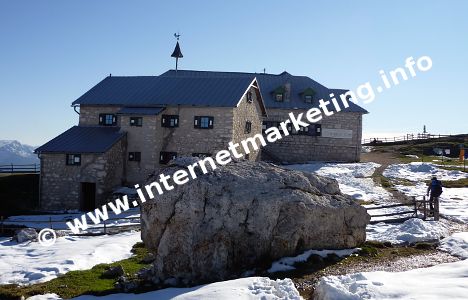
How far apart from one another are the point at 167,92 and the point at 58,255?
20082 millimetres

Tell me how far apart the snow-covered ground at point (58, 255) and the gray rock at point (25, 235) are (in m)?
0.31

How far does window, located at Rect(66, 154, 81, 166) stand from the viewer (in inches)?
1279

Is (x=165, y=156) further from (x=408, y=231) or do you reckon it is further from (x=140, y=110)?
(x=408, y=231)

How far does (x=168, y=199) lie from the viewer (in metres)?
14.8

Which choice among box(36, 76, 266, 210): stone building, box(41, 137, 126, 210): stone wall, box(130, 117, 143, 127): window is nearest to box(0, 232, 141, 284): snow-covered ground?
box(41, 137, 126, 210): stone wall

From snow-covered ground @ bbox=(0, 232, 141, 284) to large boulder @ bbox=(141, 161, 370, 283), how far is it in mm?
3910

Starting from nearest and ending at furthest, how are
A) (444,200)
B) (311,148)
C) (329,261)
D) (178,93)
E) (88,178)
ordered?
(329,261), (444,200), (88,178), (178,93), (311,148)

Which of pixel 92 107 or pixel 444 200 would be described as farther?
pixel 92 107

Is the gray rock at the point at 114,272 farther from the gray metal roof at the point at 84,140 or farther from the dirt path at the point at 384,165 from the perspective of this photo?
the dirt path at the point at 384,165

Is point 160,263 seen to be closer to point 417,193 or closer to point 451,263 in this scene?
point 451,263

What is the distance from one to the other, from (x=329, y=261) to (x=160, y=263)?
5501 mm

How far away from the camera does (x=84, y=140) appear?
3378 centimetres

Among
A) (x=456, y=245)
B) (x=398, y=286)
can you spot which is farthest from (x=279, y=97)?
(x=398, y=286)

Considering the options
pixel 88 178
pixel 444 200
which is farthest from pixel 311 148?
pixel 88 178
